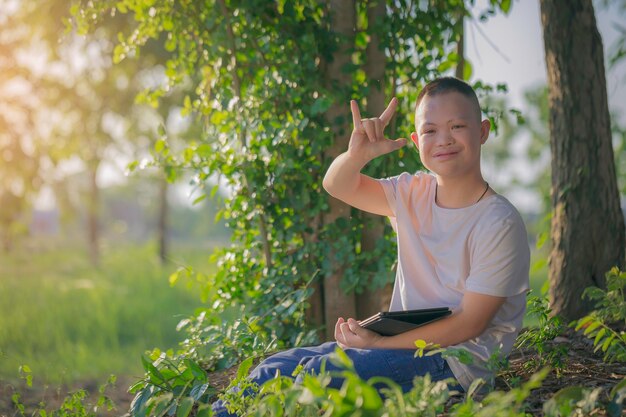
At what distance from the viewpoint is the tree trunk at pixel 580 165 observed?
12.0ft

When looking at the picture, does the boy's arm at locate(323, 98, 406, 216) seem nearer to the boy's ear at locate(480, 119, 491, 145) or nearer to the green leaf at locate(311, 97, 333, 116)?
the boy's ear at locate(480, 119, 491, 145)

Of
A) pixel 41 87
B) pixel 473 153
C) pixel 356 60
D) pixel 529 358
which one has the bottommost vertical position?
pixel 529 358

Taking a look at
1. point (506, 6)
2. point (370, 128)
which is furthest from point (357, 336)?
point (506, 6)

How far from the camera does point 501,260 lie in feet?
7.78

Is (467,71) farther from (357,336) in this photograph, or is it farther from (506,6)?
(357,336)

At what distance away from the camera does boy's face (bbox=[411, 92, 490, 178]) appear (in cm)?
248

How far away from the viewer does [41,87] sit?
11.1m

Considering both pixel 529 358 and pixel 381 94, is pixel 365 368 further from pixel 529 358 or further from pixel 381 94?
pixel 381 94

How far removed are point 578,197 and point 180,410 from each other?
2.30 m

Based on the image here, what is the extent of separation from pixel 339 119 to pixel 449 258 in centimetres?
139

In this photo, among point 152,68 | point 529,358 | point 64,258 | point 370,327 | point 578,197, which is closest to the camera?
point 370,327

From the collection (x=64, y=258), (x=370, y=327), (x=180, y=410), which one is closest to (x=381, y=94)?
(x=370, y=327)

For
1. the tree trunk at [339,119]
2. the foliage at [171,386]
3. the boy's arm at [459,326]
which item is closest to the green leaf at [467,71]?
the tree trunk at [339,119]

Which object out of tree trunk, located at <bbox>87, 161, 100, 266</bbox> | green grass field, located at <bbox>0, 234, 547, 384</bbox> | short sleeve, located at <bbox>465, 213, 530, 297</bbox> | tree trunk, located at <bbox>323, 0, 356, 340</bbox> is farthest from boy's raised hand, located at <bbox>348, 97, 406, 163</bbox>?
tree trunk, located at <bbox>87, 161, 100, 266</bbox>
